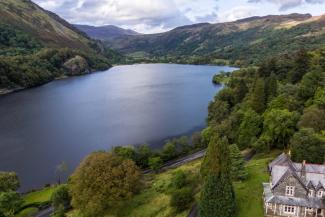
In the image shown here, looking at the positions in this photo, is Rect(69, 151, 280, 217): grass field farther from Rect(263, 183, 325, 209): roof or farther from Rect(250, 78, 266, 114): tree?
Rect(250, 78, 266, 114): tree

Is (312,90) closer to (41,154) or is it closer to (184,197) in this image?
(184,197)

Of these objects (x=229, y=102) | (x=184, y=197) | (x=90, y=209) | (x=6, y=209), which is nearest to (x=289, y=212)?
(x=184, y=197)

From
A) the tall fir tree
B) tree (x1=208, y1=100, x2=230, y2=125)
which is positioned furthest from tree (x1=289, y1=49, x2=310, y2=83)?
the tall fir tree

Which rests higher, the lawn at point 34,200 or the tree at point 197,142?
the tree at point 197,142

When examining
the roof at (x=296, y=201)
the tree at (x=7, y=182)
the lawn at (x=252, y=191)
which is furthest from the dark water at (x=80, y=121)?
the roof at (x=296, y=201)

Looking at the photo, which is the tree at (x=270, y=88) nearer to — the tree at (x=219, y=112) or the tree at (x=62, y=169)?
the tree at (x=219, y=112)

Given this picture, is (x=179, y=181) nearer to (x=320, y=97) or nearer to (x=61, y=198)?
(x=61, y=198)

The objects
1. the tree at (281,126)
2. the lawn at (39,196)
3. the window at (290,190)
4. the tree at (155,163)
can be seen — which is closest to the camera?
the window at (290,190)
